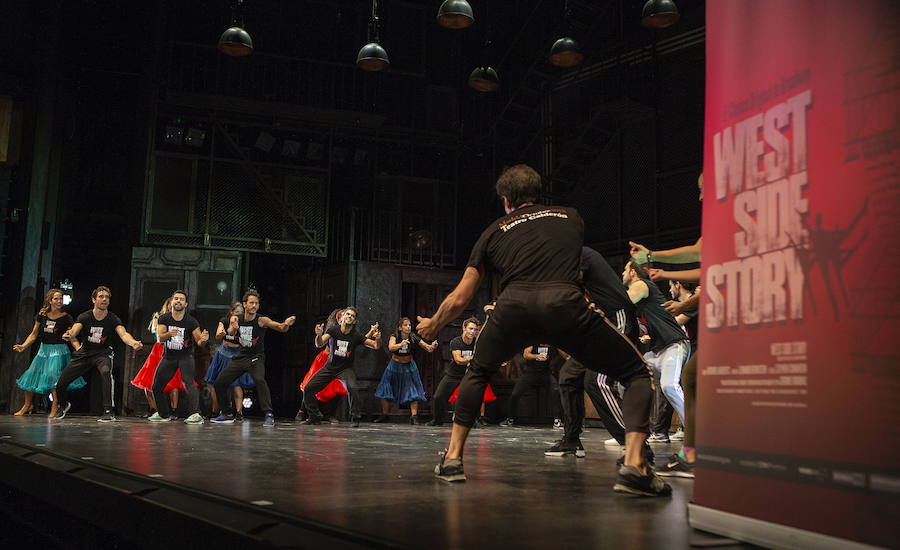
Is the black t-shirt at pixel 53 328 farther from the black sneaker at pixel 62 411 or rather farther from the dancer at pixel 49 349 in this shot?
the black sneaker at pixel 62 411

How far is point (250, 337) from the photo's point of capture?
11.6 m

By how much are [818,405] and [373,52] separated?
10.3m

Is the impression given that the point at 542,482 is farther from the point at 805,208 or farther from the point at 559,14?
the point at 559,14

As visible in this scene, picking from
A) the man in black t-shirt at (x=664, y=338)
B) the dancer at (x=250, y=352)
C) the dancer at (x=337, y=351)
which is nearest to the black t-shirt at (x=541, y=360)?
the dancer at (x=337, y=351)

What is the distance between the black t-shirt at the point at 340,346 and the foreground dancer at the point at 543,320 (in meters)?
7.97

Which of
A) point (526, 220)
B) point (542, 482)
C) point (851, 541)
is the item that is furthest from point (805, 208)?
point (542, 482)

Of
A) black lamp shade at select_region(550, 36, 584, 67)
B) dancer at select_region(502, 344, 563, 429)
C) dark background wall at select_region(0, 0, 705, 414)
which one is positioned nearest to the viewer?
black lamp shade at select_region(550, 36, 584, 67)

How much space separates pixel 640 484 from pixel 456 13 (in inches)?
316

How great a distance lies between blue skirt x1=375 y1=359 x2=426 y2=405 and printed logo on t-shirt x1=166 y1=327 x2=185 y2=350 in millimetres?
4525

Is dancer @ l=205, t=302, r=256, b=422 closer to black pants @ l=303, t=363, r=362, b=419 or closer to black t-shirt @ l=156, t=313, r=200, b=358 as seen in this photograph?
black t-shirt @ l=156, t=313, r=200, b=358

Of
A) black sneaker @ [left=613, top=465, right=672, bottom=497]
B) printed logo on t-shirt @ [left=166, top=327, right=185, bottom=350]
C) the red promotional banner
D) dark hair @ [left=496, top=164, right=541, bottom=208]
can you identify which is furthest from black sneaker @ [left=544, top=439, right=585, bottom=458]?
printed logo on t-shirt @ [left=166, top=327, right=185, bottom=350]

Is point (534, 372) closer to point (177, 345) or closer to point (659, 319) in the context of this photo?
point (177, 345)

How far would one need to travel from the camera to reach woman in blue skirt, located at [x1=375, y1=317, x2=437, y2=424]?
1432cm

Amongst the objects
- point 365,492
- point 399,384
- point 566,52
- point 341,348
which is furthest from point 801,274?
point 399,384
